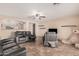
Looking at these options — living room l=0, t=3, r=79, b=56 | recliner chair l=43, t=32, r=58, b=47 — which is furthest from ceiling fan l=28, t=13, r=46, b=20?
recliner chair l=43, t=32, r=58, b=47

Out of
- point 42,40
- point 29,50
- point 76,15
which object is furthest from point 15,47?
point 76,15

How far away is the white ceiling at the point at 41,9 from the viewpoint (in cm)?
128

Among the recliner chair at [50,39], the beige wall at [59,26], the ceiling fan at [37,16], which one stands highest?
the ceiling fan at [37,16]

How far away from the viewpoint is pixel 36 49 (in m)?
1.31

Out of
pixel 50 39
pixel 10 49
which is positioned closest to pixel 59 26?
pixel 50 39

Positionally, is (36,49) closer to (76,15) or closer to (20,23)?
(20,23)

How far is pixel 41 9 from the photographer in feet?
4.24

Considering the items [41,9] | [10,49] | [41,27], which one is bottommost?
[10,49]

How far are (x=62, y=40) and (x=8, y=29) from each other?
1.37 feet

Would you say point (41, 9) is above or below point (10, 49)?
above

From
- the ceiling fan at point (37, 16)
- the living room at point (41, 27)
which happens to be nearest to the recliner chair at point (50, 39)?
the living room at point (41, 27)

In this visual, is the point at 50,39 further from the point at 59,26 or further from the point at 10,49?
the point at 10,49

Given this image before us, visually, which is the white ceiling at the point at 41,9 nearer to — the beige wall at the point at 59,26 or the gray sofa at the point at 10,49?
the beige wall at the point at 59,26

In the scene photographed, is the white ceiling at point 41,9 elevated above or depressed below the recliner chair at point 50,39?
above
